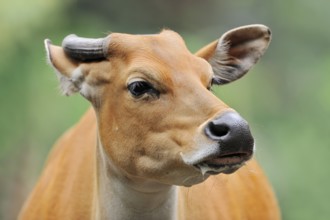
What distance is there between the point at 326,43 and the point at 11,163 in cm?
769

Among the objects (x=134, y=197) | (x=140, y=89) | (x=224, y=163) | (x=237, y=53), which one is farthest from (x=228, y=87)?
(x=224, y=163)

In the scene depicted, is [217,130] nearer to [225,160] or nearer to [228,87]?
[225,160]

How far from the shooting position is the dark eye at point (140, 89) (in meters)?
7.04

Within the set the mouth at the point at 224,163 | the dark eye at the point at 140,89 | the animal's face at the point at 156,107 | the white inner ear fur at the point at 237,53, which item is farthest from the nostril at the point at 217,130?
the white inner ear fur at the point at 237,53

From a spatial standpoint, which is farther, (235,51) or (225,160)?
(235,51)

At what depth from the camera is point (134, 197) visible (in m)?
7.36

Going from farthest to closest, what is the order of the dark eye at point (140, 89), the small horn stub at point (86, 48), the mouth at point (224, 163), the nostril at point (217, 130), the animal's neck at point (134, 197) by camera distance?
1. the small horn stub at point (86, 48)
2. the animal's neck at point (134, 197)
3. the dark eye at point (140, 89)
4. the mouth at point (224, 163)
5. the nostril at point (217, 130)

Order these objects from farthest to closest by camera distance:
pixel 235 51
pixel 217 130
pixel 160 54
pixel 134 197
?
1. pixel 235 51
2. pixel 134 197
3. pixel 160 54
4. pixel 217 130

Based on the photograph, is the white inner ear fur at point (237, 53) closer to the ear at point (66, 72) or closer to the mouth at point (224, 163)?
the ear at point (66, 72)

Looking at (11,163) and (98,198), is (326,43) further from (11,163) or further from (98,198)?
(98,198)

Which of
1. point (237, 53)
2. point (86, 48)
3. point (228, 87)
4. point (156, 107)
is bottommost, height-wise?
point (156, 107)

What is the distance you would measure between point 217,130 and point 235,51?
1497 millimetres

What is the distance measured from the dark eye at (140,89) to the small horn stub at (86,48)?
414mm

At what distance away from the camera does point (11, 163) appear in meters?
15.6
